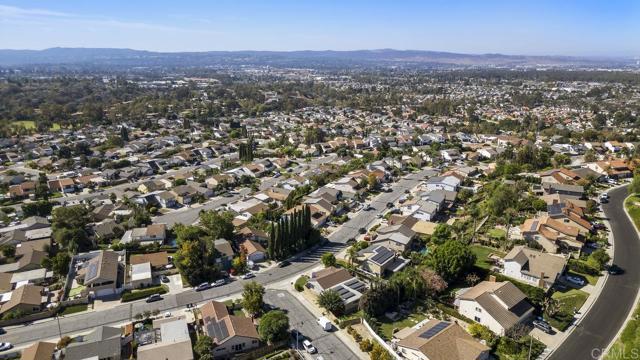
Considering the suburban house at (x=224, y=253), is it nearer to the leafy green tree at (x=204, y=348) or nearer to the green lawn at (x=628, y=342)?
the leafy green tree at (x=204, y=348)

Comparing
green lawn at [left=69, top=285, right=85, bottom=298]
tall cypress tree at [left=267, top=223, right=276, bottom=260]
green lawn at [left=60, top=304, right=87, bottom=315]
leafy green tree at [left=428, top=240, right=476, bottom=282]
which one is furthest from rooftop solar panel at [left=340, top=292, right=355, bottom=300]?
green lawn at [left=69, top=285, right=85, bottom=298]

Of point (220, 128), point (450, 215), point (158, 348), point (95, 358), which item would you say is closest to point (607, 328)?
point (450, 215)

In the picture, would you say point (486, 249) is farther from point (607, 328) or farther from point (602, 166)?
point (602, 166)

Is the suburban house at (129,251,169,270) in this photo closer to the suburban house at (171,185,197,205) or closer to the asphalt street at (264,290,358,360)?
the asphalt street at (264,290,358,360)

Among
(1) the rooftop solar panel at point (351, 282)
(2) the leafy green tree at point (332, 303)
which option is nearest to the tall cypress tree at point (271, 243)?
(1) the rooftop solar panel at point (351, 282)

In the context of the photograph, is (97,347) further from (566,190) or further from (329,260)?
(566,190)

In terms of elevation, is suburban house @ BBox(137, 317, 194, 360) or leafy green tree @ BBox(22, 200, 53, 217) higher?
leafy green tree @ BBox(22, 200, 53, 217)
